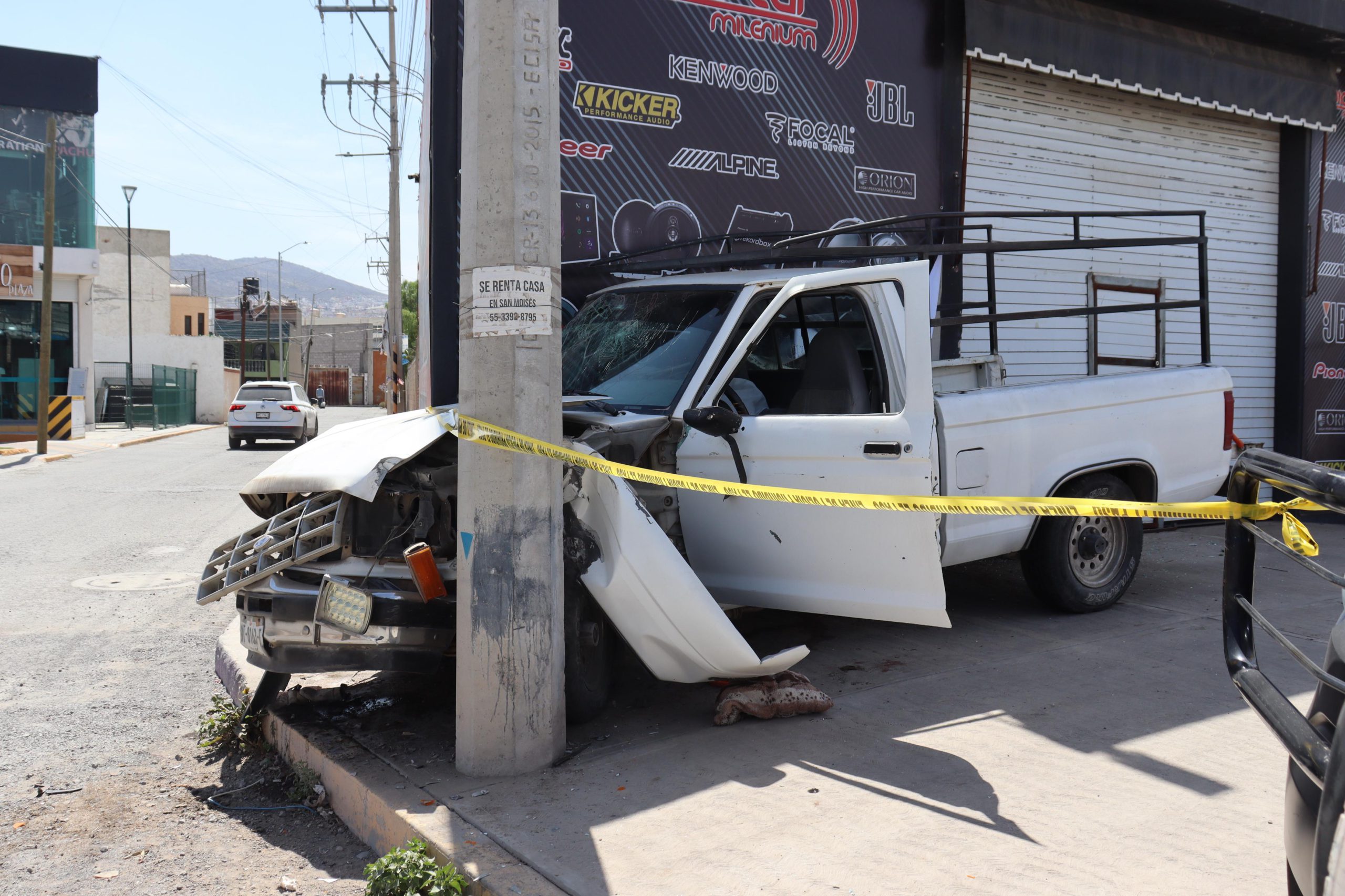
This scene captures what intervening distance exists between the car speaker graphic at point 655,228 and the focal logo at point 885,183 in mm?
2027

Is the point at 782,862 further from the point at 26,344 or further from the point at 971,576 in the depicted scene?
the point at 26,344

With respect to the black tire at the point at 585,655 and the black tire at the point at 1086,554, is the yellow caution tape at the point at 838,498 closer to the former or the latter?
the black tire at the point at 585,655

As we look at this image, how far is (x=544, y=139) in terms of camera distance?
13.4 ft

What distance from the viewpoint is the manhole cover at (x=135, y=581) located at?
7758mm

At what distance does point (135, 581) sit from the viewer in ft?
26.2

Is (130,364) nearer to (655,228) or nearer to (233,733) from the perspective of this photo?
(655,228)

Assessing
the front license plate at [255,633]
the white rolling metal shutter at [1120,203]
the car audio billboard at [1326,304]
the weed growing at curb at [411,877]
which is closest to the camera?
the weed growing at curb at [411,877]

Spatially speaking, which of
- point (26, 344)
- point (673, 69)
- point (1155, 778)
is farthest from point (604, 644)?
point (26, 344)

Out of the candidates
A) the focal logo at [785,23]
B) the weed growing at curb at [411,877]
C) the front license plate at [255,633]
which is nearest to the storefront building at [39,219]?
the focal logo at [785,23]

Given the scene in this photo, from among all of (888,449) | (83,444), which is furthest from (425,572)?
(83,444)

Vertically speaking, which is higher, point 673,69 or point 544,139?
point 673,69

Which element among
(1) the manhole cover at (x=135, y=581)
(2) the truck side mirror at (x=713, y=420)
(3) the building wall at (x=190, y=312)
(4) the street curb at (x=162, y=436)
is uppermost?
(3) the building wall at (x=190, y=312)

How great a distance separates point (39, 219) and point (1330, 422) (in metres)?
29.7

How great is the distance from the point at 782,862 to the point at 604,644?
1609 millimetres
